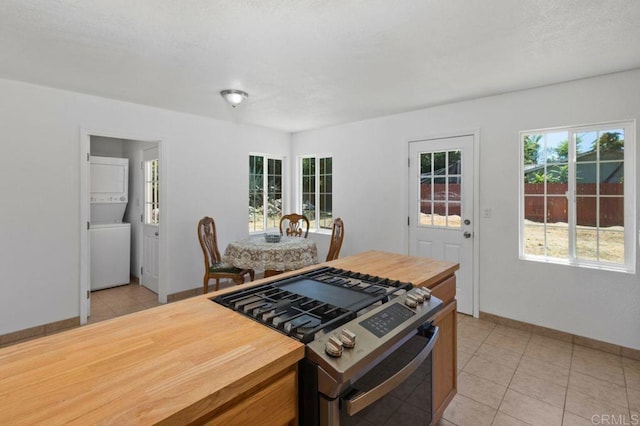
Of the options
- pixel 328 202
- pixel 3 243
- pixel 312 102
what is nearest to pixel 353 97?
pixel 312 102

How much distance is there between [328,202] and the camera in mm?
5156

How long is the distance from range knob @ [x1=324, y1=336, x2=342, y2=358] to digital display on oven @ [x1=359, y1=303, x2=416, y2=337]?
18 cm

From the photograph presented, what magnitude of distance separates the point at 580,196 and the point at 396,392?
9.61 feet

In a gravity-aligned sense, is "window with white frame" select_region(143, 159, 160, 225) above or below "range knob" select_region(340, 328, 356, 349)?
above

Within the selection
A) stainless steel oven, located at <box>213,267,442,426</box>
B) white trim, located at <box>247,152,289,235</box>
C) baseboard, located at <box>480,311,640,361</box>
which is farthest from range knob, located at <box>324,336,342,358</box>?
white trim, located at <box>247,152,289,235</box>

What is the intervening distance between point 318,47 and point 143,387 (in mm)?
2274

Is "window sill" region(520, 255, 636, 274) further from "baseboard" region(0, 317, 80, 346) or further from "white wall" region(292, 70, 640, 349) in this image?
"baseboard" region(0, 317, 80, 346)

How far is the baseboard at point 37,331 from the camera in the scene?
2978 millimetres

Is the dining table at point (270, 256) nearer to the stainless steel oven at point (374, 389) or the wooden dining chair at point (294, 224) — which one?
the wooden dining chair at point (294, 224)

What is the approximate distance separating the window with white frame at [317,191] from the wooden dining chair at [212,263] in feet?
5.67

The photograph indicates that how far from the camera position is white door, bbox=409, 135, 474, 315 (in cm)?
357

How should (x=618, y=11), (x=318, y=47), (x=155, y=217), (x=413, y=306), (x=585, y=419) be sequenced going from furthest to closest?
(x=155, y=217)
(x=318, y=47)
(x=585, y=419)
(x=618, y=11)
(x=413, y=306)

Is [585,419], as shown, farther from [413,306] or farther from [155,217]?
[155,217]

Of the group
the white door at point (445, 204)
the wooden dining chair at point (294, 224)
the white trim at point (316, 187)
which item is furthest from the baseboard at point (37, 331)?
the white door at point (445, 204)
